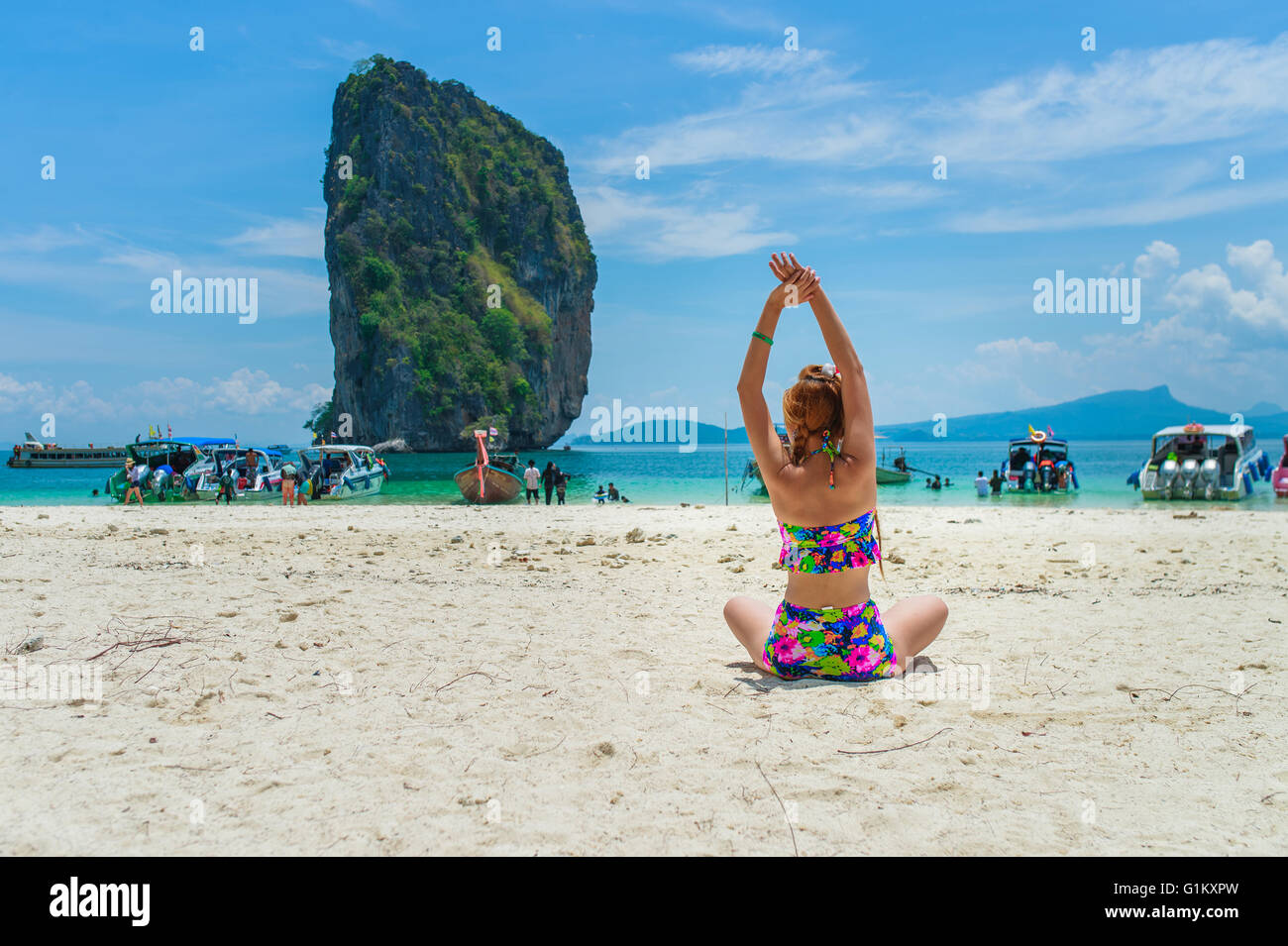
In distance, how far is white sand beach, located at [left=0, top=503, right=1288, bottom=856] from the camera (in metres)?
2.41

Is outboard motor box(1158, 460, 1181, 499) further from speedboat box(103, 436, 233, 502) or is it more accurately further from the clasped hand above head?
speedboat box(103, 436, 233, 502)

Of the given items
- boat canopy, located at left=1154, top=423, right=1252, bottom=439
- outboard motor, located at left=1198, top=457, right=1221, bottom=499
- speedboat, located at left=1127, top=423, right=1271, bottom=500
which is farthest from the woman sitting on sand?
outboard motor, located at left=1198, top=457, right=1221, bottom=499

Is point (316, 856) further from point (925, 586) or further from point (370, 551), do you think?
point (370, 551)

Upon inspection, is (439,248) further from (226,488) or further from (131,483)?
(226,488)

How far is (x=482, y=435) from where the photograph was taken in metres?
23.2

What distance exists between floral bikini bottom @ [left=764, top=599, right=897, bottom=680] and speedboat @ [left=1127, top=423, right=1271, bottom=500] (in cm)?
2565

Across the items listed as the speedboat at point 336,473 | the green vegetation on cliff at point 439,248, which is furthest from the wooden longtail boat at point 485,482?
the green vegetation on cliff at point 439,248

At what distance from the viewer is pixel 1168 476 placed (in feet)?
80.6

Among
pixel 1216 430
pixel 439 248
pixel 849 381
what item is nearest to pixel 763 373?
pixel 849 381

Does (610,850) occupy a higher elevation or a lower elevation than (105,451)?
lower
